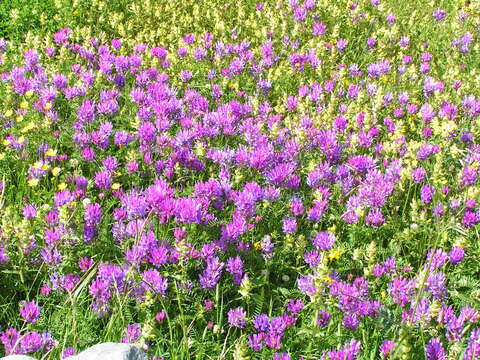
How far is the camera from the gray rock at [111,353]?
2.09m

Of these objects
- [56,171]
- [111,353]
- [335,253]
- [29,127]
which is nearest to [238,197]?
[335,253]

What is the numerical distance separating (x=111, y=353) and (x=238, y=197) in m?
1.49

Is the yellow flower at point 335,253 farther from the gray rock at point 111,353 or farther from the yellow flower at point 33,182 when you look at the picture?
the yellow flower at point 33,182

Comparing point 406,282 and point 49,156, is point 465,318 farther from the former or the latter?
point 49,156

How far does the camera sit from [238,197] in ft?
11.3

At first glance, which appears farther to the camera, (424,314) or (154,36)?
(154,36)

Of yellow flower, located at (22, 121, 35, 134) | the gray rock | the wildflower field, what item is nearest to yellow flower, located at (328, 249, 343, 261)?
the wildflower field

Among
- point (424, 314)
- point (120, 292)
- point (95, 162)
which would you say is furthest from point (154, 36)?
point (424, 314)

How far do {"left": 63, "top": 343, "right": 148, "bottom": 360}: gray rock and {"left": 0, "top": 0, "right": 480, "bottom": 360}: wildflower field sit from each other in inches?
6.7

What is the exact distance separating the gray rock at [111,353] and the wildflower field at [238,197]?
17 centimetres

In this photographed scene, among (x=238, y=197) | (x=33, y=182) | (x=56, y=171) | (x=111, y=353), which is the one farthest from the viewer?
(x=56, y=171)

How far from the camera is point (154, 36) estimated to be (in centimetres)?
641

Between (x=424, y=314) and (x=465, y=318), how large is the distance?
22 cm

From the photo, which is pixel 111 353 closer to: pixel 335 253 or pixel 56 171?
pixel 335 253
